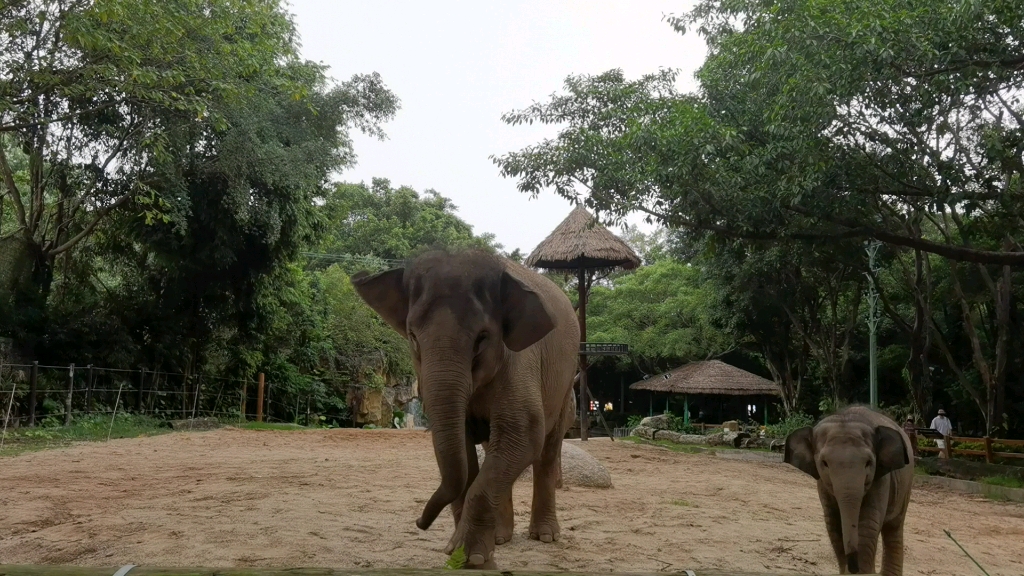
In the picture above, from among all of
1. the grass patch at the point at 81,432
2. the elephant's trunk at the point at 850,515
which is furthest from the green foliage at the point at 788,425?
the elephant's trunk at the point at 850,515

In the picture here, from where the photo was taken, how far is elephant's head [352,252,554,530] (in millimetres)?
4859

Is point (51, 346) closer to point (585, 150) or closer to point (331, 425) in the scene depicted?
point (331, 425)

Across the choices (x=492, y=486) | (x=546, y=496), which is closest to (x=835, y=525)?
(x=546, y=496)

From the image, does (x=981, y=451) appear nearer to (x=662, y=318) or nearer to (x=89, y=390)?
(x=89, y=390)

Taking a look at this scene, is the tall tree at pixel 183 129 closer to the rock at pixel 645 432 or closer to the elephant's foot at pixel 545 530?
the elephant's foot at pixel 545 530

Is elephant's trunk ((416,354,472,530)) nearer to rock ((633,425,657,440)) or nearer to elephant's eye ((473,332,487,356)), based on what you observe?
elephant's eye ((473,332,487,356))

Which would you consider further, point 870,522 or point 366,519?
point 366,519

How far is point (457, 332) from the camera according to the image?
4902 mm

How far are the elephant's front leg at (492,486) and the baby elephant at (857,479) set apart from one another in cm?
197

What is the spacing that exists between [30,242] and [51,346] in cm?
266

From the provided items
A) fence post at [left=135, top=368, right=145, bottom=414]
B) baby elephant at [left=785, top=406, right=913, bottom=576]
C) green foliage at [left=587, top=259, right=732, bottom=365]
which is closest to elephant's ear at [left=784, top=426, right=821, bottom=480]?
baby elephant at [left=785, top=406, right=913, bottom=576]

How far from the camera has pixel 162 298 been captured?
82.8ft

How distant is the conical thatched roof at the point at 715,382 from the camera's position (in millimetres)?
33906

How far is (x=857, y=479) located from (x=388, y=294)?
3195 millimetres
